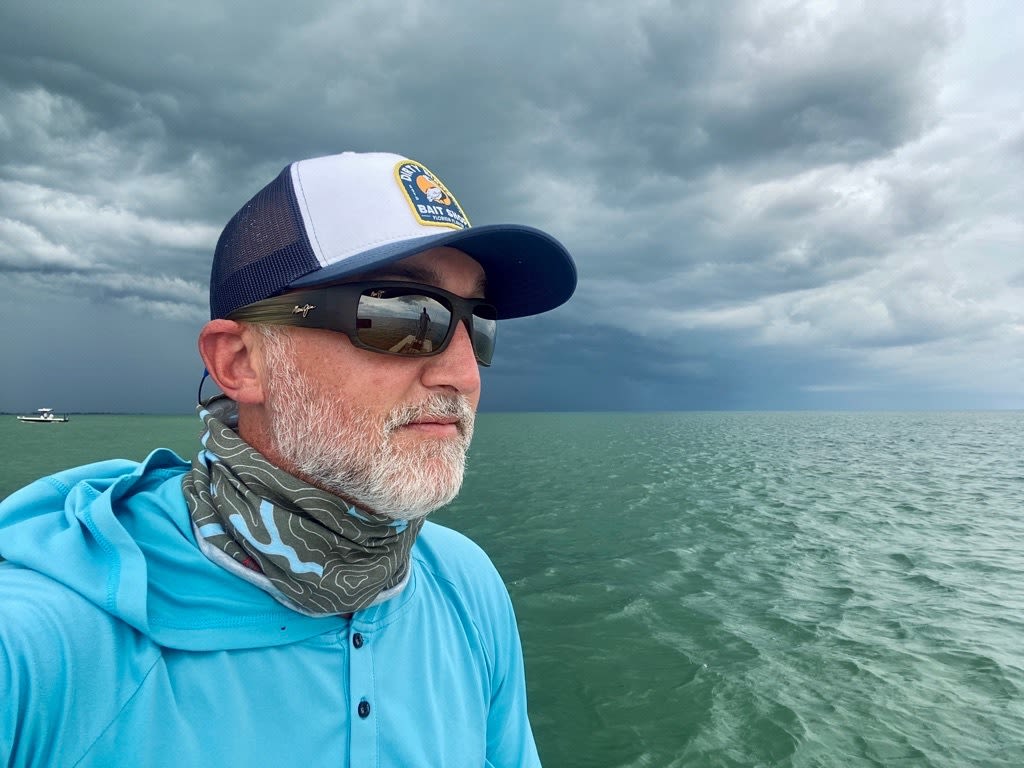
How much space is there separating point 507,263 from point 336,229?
0.67 meters

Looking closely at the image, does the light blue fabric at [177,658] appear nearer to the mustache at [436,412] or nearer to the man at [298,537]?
the man at [298,537]

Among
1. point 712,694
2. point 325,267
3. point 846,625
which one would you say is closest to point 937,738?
Answer: point 712,694

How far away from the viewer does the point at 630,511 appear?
20828mm

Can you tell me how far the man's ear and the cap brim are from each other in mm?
300

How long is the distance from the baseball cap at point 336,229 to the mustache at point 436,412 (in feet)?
1.47

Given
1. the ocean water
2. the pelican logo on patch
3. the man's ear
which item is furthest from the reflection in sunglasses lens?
the ocean water

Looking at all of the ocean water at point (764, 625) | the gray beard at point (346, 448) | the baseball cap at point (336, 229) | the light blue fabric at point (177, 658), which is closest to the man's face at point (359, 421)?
the gray beard at point (346, 448)

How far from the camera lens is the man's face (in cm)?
178

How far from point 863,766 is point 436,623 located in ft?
22.2

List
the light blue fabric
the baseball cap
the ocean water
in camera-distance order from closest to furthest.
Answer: the light blue fabric → the baseball cap → the ocean water

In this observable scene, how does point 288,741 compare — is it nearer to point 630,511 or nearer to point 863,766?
point 863,766

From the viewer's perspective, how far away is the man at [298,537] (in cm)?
135

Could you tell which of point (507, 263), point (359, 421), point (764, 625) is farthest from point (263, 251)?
point (764, 625)

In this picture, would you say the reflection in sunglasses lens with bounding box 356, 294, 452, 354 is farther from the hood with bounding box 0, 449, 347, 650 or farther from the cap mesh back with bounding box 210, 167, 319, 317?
the hood with bounding box 0, 449, 347, 650
